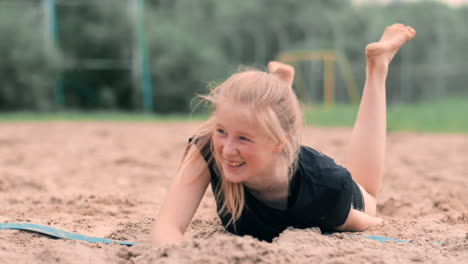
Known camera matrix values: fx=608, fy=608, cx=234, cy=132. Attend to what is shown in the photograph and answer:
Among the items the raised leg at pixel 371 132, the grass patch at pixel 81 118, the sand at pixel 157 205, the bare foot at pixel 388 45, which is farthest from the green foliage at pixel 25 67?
the raised leg at pixel 371 132

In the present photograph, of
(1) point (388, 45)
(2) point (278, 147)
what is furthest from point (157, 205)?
(1) point (388, 45)

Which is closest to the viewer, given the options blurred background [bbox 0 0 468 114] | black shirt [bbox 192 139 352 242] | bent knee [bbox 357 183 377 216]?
black shirt [bbox 192 139 352 242]

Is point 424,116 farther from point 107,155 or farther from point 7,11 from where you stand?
point 7,11

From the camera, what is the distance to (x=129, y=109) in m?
13.5

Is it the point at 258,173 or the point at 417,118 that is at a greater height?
the point at 258,173

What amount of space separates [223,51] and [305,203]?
12.1 metres

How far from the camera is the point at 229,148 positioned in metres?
2.12

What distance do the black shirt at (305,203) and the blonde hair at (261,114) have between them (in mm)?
43

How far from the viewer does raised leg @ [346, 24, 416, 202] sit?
305 centimetres

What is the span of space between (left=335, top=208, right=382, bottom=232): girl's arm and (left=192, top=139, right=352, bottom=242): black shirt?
8 centimetres

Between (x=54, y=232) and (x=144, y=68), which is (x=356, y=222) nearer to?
(x=54, y=232)

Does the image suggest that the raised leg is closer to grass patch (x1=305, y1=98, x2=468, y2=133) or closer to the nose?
the nose

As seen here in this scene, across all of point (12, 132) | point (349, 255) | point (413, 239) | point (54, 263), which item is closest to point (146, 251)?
point (54, 263)

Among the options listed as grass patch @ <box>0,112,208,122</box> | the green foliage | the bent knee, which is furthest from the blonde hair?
the green foliage
